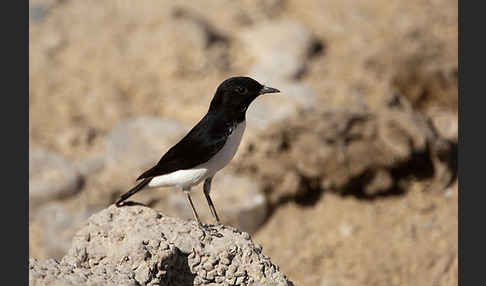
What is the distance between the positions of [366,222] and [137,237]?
5943mm

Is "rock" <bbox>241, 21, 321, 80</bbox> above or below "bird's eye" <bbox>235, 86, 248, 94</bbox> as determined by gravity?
above

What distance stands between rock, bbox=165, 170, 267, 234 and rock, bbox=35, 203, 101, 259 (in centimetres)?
138

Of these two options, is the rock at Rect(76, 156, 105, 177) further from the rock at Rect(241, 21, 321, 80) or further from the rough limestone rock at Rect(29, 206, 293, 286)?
the rough limestone rock at Rect(29, 206, 293, 286)

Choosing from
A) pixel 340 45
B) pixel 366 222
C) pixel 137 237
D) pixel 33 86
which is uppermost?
pixel 33 86

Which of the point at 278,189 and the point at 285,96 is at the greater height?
the point at 285,96

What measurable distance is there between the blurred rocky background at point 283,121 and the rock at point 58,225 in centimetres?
2

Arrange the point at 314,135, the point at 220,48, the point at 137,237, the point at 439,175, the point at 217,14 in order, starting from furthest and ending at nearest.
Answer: the point at 217,14 < the point at 220,48 < the point at 439,175 < the point at 314,135 < the point at 137,237

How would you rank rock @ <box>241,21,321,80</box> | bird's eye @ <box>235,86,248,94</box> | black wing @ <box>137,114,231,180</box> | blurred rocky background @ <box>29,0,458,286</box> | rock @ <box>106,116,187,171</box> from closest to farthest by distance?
black wing @ <box>137,114,231,180</box>
bird's eye @ <box>235,86,248,94</box>
blurred rocky background @ <box>29,0,458,286</box>
rock @ <box>106,116,187,171</box>
rock @ <box>241,21,321,80</box>

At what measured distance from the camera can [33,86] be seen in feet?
44.0

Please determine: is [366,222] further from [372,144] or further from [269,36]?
[269,36]

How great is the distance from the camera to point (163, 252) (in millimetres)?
5574

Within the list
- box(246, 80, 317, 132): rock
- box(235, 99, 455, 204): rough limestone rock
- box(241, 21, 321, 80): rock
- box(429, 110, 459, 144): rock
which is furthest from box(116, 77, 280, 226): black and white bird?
box(429, 110, 459, 144): rock

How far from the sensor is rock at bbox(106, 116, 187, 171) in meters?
11.0

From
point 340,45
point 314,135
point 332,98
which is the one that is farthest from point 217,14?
point 314,135
